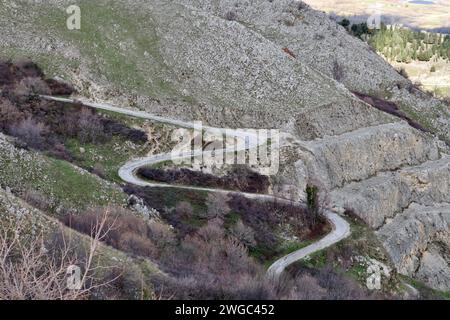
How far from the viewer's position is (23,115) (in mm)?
47281

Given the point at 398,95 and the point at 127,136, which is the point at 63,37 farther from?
the point at 398,95

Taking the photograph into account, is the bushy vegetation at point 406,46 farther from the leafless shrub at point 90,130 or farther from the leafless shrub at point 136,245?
the leafless shrub at point 136,245

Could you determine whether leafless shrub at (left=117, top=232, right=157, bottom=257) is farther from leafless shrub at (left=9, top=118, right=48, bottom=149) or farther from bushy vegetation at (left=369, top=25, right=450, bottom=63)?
bushy vegetation at (left=369, top=25, right=450, bottom=63)

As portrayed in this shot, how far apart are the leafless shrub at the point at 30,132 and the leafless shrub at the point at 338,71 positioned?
56.7 meters

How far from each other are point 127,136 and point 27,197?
25.8 metres

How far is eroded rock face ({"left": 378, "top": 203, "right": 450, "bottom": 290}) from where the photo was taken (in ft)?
156

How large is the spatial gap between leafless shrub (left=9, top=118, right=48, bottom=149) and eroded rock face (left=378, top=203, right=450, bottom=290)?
105ft

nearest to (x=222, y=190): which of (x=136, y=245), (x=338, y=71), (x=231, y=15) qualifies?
(x=136, y=245)

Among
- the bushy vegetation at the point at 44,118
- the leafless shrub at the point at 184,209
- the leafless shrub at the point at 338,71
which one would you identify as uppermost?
the bushy vegetation at the point at 44,118

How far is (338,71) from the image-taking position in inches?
3501

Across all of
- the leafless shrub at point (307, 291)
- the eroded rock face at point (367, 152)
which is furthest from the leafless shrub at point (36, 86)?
the leafless shrub at point (307, 291)

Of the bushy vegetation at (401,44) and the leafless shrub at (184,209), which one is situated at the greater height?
the leafless shrub at (184,209)

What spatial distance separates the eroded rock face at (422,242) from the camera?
1874 inches

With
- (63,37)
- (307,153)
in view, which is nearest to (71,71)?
(63,37)
